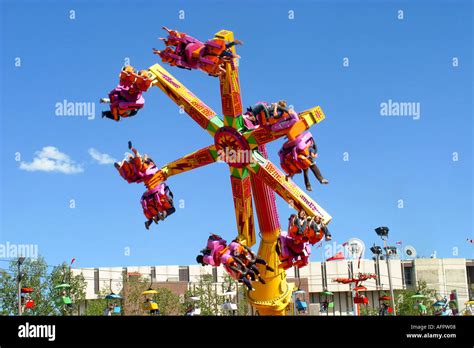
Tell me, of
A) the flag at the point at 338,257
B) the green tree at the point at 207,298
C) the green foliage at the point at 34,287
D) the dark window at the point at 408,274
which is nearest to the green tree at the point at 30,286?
the green foliage at the point at 34,287

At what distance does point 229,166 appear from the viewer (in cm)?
1864

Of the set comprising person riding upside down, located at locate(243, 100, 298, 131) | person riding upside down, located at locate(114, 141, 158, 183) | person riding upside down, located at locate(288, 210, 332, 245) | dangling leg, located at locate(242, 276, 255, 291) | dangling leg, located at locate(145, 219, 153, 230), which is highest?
person riding upside down, located at locate(243, 100, 298, 131)

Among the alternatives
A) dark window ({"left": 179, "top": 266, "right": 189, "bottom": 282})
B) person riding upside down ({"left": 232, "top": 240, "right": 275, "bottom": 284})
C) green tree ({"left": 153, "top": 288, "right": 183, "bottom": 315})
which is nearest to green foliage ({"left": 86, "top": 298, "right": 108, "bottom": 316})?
green tree ({"left": 153, "top": 288, "right": 183, "bottom": 315})

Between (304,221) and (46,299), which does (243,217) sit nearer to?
(304,221)

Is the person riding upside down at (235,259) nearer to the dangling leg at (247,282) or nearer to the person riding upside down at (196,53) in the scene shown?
the dangling leg at (247,282)

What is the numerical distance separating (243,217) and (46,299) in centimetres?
2704

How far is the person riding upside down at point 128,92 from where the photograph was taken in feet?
61.0

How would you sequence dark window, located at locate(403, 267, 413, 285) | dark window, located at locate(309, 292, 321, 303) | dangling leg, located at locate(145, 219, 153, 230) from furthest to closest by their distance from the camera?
dark window, located at locate(403, 267, 413, 285), dark window, located at locate(309, 292, 321, 303), dangling leg, located at locate(145, 219, 153, 230)

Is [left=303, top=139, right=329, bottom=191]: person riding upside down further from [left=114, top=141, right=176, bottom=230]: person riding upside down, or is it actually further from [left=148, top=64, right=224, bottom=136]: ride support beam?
[left=114, top=141, right=176, bottom=230]: person riding upside down

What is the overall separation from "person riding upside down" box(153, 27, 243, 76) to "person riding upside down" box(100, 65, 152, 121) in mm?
742

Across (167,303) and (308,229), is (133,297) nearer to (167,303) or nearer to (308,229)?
(167,303)

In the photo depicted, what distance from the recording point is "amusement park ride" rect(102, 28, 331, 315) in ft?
56.8

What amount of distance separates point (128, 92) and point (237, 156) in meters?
3.24
